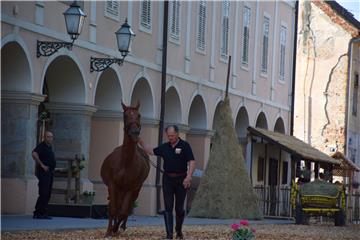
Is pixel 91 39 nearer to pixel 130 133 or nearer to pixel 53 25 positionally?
pixel 53 25

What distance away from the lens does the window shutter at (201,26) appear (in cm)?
3706

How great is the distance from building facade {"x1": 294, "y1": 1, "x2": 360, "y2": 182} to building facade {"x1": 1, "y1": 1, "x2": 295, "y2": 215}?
7.49 meters

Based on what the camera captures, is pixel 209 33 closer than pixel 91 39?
No

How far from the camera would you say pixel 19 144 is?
25.2 m

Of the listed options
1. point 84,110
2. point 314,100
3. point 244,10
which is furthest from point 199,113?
point 314,100

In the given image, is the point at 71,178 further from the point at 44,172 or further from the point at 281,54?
the point at 281,54

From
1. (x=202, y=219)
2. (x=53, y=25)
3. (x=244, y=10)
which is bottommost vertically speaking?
(x=202, y=219)

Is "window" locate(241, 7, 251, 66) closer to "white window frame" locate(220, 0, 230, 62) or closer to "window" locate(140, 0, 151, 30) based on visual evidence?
"white window frame" locate(220, 0, 230, 62)

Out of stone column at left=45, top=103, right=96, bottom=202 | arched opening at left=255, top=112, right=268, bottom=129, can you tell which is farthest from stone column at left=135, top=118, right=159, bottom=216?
arched opening at left=255, top=112, right=268, bottom=129

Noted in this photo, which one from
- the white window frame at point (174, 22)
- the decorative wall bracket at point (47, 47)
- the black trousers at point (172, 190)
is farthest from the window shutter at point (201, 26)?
the black trousers at point (172, 190)

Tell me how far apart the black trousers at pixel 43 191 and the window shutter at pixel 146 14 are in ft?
30.4

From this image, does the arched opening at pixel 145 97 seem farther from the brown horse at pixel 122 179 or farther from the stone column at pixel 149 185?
the brown horse at pixel 122 179

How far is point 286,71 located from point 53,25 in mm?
22560

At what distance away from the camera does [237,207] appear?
101 ft
